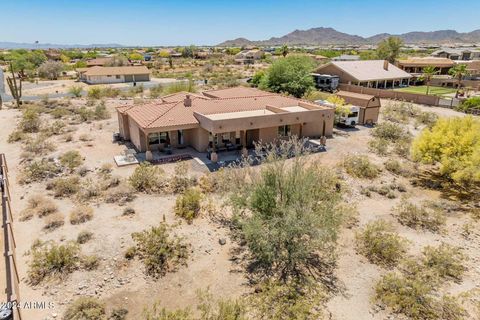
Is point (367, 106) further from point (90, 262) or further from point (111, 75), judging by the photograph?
point (111, 75)

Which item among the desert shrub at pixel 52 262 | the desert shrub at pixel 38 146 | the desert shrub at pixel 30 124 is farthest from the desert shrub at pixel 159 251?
Answer: the desert shrub at pixel 30 124

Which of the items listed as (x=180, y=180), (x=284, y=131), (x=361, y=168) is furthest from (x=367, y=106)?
(x=180, y=180)

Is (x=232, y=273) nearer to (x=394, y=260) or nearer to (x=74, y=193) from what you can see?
(x=394, y=260)

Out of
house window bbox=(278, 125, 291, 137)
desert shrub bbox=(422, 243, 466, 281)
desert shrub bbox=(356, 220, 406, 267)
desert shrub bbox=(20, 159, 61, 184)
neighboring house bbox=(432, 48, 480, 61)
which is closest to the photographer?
desert shrub bbox=(422, 243, 466, 281)

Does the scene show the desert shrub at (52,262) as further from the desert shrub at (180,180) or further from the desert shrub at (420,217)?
the desert shrub at (420,217)

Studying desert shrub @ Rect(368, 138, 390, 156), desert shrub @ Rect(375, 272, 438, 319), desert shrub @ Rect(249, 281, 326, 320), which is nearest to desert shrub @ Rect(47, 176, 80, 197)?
desert shrub @ Rect(249, 281, 326, 320)

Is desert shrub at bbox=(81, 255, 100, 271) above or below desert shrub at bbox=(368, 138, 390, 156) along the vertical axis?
below

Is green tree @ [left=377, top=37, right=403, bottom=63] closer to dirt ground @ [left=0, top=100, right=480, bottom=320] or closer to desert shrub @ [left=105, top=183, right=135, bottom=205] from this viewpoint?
dirt ground @ [left=0, top=100, right=480, bottom=320]
